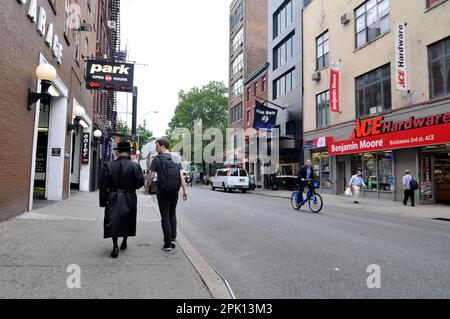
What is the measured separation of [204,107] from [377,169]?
43.6 meters

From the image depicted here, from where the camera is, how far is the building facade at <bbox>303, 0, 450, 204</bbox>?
664 inches

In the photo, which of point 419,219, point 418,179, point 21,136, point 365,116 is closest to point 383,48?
point 365,116

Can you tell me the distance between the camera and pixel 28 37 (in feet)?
29.0

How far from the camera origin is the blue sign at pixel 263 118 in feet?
100

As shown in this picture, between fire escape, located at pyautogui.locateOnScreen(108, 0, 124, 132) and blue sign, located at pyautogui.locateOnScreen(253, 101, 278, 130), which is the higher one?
fire escape, located at pyautogui.locateOnScreen(108, 0, 124, 132)

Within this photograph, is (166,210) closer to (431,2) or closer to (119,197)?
(119,197)

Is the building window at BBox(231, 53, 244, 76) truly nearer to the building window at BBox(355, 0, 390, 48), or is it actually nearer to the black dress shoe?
the building window at BBox(355, 0, 390, 48)

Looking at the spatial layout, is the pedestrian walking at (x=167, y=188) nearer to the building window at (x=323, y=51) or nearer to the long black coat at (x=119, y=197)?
the long black coat at (x=119, y=197)

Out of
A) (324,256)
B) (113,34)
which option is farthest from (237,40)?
(324,256)

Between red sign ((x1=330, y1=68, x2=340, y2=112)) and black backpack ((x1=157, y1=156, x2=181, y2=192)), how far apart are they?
19.4 metres

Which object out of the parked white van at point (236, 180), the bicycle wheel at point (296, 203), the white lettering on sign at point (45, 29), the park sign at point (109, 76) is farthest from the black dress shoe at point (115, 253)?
the parked white van at point (236, 180)

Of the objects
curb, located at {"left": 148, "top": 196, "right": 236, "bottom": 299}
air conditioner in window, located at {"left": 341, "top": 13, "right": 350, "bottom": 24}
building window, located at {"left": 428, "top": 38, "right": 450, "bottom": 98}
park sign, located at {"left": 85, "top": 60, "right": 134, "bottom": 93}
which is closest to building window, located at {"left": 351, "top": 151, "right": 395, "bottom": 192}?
building window, located at {"left": 428, "top": 38, "right": 450, "bottom": 98}
